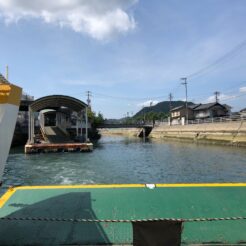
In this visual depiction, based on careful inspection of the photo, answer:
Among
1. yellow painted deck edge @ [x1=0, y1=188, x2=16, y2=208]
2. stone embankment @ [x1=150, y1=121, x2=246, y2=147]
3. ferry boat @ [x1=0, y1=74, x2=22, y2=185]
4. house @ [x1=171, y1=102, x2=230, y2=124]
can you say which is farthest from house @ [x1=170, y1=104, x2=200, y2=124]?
ferry boat @ [x1=0, y1=74, x2=22, y2=185]

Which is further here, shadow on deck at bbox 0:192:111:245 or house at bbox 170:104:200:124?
house at bbox 170:104:200:124

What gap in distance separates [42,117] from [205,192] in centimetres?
4054

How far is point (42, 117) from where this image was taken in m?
45.3

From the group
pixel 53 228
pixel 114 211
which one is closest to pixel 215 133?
pixel 114 211

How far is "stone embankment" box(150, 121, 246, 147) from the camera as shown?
120 ft

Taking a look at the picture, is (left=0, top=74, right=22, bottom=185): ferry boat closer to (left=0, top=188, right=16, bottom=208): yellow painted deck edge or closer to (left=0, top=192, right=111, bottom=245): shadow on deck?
(left=0, top=192, right=111, bottom=245): shadow on deck

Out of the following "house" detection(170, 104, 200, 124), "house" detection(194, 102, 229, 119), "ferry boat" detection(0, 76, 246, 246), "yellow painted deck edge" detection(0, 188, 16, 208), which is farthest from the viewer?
Result: "house" detection(170, 104, 200, 124)

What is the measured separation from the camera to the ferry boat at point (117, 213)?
4547mm

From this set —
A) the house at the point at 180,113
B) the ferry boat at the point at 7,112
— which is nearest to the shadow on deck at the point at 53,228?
the ferry boat at the point at 7,112

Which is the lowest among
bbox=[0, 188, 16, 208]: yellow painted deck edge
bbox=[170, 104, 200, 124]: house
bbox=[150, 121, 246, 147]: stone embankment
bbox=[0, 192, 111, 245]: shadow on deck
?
bbox=[0, 192, 111, 245]: shadow on deck

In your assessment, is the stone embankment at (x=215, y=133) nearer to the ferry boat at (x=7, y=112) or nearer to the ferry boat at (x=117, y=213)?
the ferry boat at (x=117, y=213)

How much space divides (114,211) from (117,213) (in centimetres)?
13

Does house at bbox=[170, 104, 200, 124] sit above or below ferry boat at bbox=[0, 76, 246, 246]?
above

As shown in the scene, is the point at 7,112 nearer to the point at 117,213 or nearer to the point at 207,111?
the point at 117,213
